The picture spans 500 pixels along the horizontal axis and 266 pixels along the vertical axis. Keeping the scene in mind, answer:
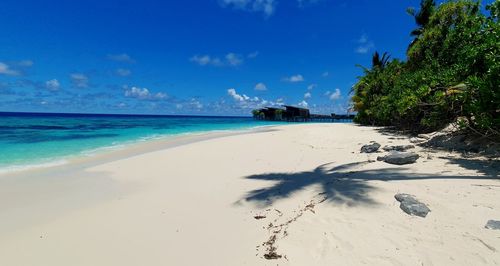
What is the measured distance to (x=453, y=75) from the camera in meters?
9.06

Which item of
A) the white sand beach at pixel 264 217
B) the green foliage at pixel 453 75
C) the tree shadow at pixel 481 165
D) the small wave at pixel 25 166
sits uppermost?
the green foliage at pixel 453 75

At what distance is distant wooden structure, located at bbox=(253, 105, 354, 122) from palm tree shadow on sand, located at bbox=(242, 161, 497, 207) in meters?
51.6

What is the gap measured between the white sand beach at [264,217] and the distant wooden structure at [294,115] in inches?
2056

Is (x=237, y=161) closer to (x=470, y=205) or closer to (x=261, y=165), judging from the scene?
(x=261, y=165)

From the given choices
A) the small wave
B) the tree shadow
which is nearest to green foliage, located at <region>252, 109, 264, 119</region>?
the small wave

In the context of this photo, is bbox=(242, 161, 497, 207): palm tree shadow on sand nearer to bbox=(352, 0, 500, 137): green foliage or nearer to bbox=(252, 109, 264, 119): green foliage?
bbox=(352, 0, 500, 137): green foliage

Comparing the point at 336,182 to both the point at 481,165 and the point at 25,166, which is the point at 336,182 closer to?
the point at 481,165

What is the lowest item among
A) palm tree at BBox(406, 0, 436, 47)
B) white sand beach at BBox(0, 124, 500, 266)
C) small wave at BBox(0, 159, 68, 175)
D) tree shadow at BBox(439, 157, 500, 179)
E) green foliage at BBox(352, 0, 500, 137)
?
small wave at BBox(0, 159, 68, 175)

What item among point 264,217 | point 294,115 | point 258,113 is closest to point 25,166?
point 264,217

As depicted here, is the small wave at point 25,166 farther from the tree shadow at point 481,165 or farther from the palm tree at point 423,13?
the palm tree at point 423,13

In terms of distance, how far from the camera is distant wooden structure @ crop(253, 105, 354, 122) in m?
59.1

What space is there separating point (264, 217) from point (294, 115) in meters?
56.8

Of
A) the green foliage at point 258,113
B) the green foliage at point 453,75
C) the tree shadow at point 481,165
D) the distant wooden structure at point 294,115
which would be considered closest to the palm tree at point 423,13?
the green foliage at point 453,75

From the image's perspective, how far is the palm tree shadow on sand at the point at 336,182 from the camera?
4.70 m
